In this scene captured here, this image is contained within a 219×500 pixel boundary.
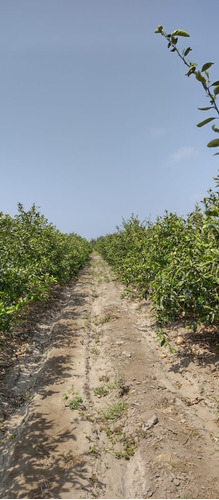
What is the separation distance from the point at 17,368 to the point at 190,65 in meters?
9.27

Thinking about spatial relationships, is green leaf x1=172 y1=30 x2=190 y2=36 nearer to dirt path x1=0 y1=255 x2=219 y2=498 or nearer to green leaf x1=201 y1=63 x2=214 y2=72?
green leaf x1=201 y1=63 x2=214 y2=72

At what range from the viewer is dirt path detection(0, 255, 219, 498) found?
185 inches

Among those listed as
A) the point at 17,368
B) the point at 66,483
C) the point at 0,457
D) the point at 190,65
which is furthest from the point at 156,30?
the point at 17,368

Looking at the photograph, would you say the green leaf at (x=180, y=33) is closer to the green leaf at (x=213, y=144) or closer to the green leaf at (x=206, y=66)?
the green leaf at (x=206, y=66)

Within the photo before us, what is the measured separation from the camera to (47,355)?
32.4 ft

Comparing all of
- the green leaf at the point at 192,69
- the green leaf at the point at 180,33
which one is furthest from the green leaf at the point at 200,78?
the green leaf at the point at 180,33

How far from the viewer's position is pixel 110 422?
21.1 ft

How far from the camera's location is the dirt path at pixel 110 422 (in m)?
4.70

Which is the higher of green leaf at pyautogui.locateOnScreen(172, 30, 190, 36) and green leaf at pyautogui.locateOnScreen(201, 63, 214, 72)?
green leaf at pyautogui.locateOnScreen(172, 30, 190, 36)

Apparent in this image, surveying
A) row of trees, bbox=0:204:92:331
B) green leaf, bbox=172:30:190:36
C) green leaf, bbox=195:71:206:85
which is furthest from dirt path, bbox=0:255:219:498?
green leaf, bbox=172:30:190:36

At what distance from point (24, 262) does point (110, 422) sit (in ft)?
21.4

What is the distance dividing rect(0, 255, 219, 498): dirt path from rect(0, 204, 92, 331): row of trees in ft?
6.67

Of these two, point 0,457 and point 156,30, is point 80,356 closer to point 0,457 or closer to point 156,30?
point 0,457

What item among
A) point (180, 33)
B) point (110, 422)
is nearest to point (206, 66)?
point (180, 33)
